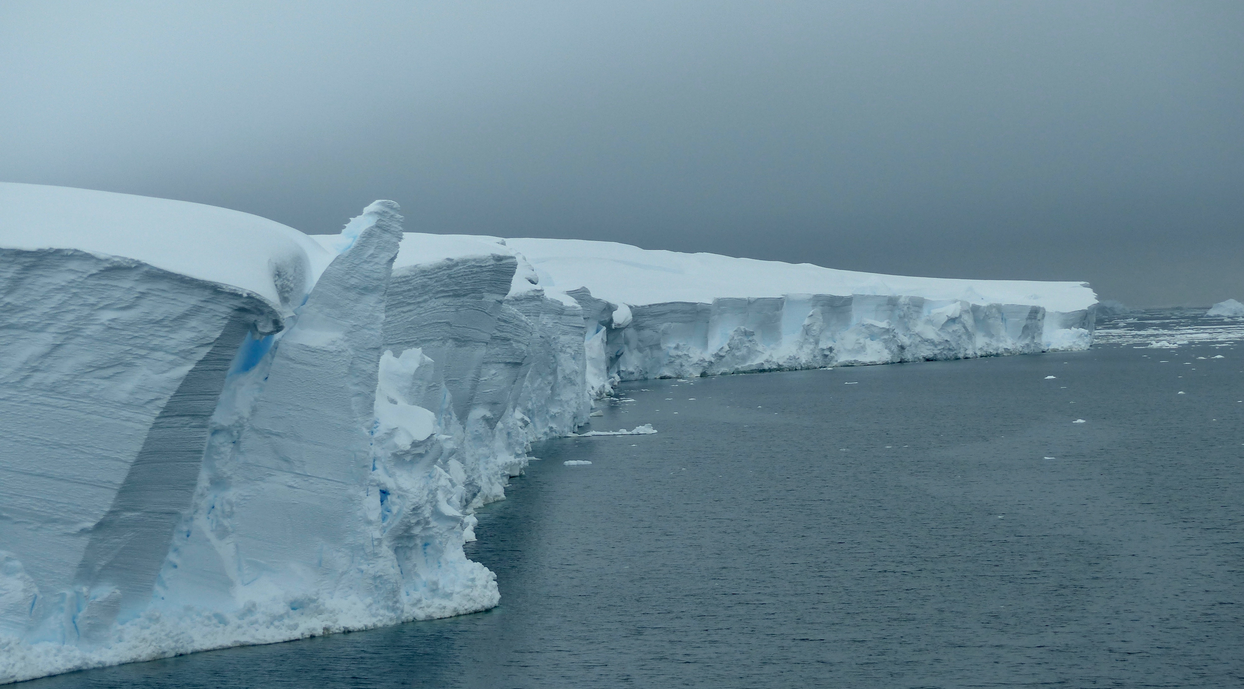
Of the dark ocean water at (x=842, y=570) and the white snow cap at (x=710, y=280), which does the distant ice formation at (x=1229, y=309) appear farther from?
the dark ocean water at (x=842, y=570)

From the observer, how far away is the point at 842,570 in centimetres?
1140

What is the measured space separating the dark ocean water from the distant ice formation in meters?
86.5

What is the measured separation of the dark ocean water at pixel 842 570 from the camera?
26.9ft

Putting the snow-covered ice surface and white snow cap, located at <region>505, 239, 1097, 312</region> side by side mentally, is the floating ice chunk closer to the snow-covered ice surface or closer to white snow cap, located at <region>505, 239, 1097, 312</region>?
the snow-covered ice surface

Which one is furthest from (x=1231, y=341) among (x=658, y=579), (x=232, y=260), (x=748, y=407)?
(x=232, y=260)

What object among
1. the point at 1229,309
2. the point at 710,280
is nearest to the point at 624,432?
the point at 710,280

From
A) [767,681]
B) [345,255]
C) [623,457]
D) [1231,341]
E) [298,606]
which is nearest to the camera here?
[767,681]

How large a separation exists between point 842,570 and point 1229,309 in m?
104

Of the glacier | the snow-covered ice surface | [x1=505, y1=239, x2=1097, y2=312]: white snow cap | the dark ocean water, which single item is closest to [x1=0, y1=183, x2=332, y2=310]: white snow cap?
the glacier

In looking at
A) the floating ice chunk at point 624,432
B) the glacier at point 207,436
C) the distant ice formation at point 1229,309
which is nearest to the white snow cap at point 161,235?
the glacier at point 207,436

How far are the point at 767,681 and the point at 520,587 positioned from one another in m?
3.42

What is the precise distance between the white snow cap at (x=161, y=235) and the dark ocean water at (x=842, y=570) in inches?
114

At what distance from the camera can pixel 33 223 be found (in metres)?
7.70

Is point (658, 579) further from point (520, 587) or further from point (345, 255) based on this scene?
point (345, 255)
